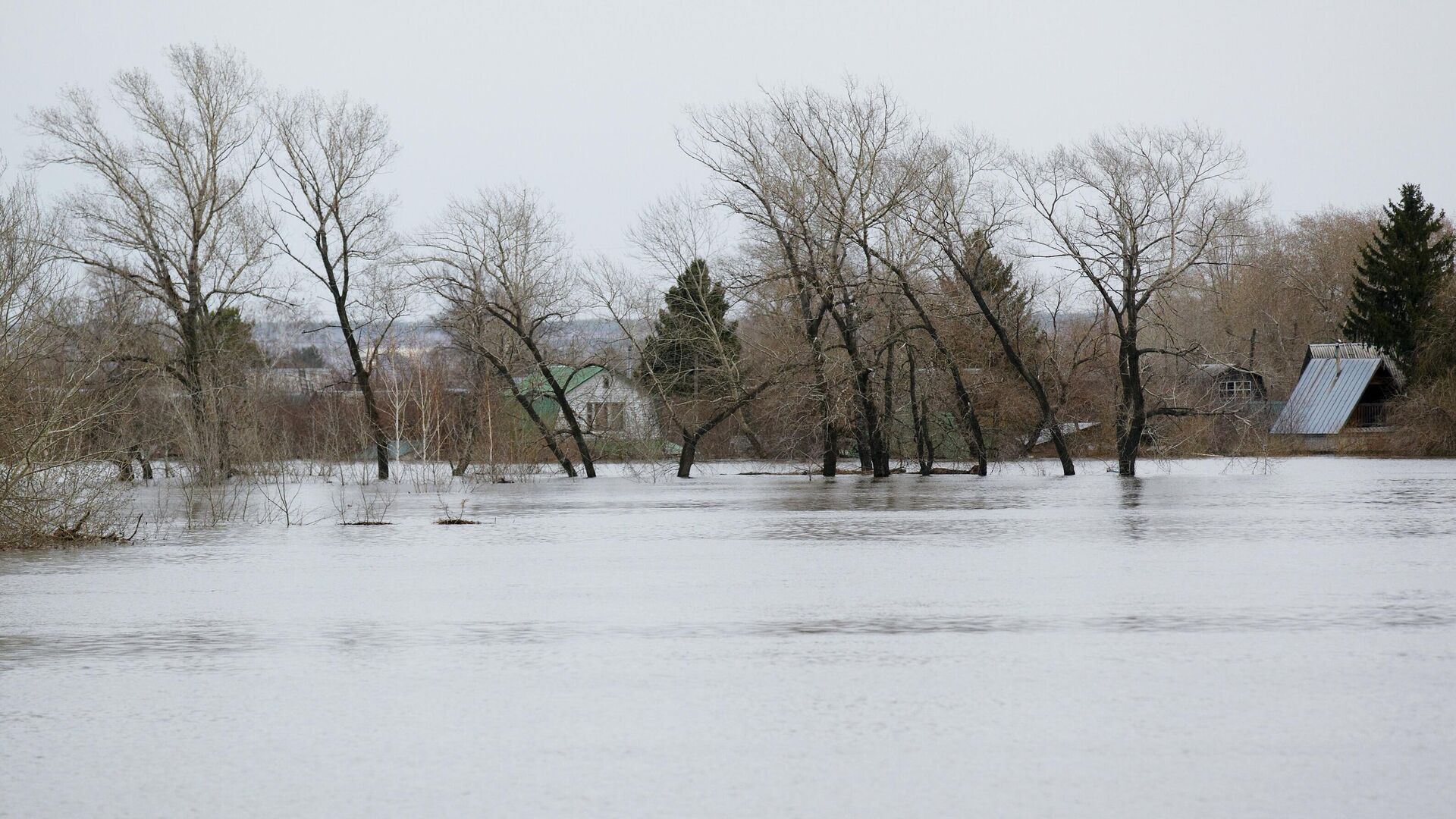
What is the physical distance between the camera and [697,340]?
44844mm

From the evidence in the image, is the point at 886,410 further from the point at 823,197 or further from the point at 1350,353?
the point at 1350,353

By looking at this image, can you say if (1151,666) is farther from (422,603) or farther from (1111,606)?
(422,603)

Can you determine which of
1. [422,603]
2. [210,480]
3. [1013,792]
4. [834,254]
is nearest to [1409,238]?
[834,254]

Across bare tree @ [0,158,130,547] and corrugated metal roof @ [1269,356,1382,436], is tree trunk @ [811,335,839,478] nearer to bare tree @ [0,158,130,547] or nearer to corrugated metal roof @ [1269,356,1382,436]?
bare tree @ [0,158,130,547]

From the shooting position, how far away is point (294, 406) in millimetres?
84562

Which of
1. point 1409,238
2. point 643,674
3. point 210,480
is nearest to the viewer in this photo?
point 643,674

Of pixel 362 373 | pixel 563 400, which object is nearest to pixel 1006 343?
pixel 563 400

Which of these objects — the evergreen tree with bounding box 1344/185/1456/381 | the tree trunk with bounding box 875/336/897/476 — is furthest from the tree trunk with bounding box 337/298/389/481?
the evergreen tree with bounding box 1344/185/1456/381

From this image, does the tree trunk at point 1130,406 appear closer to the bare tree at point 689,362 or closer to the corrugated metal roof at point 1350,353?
the bare tree at point 689,362

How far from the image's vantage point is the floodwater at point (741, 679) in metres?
7.47

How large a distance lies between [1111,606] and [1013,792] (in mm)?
7263

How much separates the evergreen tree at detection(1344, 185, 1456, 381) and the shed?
2197 millimetres

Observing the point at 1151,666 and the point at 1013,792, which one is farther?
the point at 1151,666

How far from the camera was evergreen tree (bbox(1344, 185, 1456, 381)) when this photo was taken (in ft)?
216
